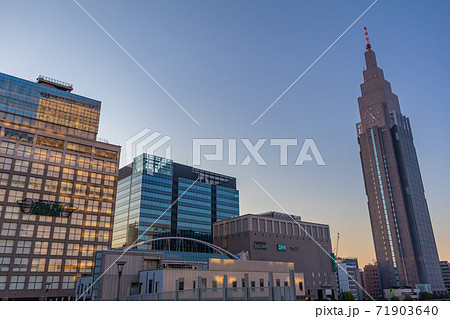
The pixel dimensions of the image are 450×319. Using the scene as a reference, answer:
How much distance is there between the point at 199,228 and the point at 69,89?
7194cm

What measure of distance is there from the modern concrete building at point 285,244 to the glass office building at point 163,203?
51.3ft

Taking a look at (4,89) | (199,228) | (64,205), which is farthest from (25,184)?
(199,228)

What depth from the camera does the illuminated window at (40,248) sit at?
288 ft

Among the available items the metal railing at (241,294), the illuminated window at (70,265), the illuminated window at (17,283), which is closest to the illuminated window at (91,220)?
the illuminated window at (70,265)

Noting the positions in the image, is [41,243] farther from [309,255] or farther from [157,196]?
[309,255]

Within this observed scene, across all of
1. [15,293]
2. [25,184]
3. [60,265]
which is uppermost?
[25,184]

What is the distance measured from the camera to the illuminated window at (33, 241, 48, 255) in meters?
87.7

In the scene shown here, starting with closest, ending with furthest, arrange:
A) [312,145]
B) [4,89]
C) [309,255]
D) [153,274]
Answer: [312,145] → [153,274] → [4,89] → [309,255]

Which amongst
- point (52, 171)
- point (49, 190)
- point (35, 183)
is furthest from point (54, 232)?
point (52, 171)

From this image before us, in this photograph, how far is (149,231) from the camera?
121750 millimetres

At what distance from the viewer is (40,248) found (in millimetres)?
88312

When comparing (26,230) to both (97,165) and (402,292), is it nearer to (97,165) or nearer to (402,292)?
(97,165)

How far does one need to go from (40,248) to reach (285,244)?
74.0 meters

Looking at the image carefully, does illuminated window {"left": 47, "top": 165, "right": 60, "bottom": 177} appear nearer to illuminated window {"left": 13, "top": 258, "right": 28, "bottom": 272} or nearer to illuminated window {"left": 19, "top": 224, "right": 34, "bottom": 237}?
illuminated window {"left": 19, "top": 224, "right": 34, "bottom": 237}
